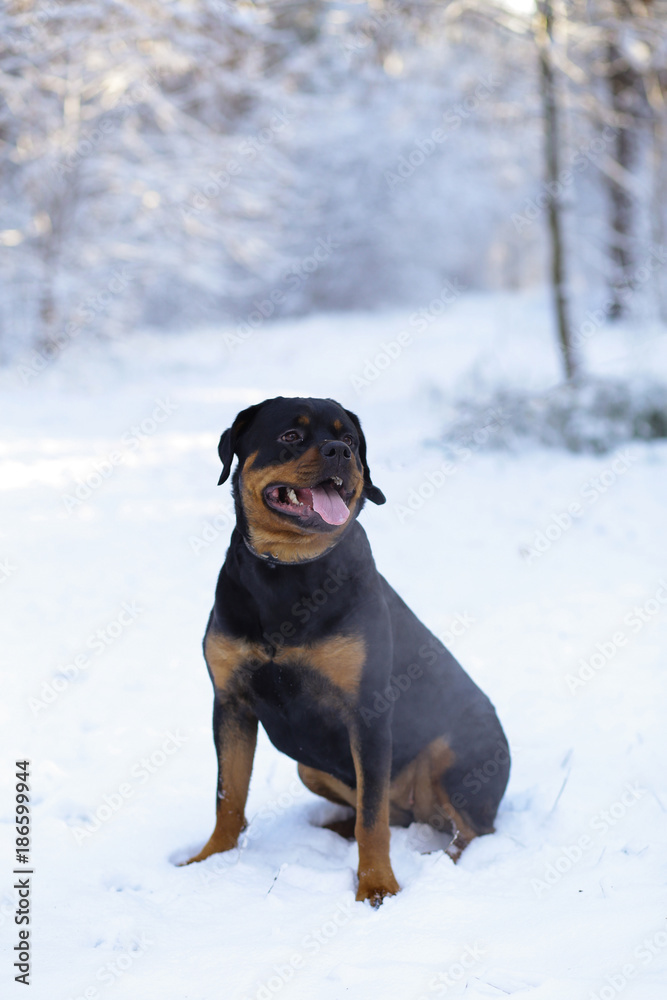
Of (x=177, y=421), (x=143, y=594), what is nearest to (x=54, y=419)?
(x=177, y=421)

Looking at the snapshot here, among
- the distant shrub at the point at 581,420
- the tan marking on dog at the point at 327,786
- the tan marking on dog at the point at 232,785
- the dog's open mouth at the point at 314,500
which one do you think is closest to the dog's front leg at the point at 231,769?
the tan marking on dog at the point at 232,785

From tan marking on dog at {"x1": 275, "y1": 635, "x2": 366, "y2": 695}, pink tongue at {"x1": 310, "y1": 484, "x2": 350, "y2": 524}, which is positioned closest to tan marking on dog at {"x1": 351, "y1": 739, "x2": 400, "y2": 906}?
tan marking on dog at {"x1": 275, "y1": 635, "x2": 366, "y2": 695}

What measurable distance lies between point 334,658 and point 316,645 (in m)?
0.07

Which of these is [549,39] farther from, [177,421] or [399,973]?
[399,973]

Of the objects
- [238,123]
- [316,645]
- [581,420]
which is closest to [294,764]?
[316,645]

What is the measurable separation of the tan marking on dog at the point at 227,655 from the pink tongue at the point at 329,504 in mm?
437

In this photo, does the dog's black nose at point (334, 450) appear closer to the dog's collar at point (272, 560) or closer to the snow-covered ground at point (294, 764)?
the dog's collar at point (272, 560)

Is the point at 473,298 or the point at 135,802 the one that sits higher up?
the point at 135,802

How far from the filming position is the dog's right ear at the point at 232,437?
2699 mm

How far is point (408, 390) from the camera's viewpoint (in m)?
11.6

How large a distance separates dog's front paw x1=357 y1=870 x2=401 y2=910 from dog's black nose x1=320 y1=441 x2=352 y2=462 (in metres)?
1.25

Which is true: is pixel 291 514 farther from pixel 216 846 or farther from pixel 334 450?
pixel 216 846

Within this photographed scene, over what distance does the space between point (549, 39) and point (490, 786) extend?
8.49 m

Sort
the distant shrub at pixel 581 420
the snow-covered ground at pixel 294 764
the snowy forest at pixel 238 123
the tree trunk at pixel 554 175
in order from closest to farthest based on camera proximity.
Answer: the snow-covered ground at pixel 294 764
the distant shrub at pixel 581 420
the tree trunk at pixel 554 175
the snowy forest at pixel 238 123
